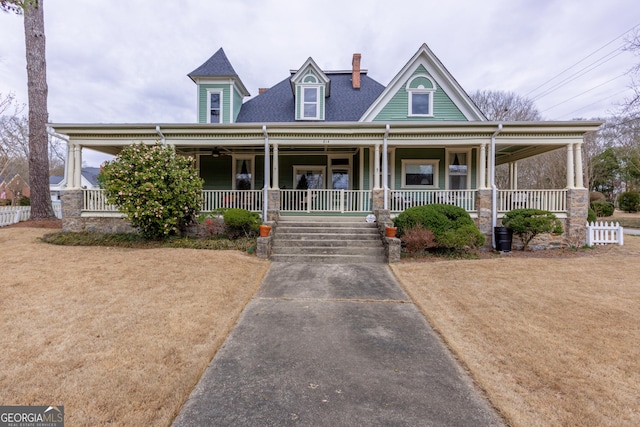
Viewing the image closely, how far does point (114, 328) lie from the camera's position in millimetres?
3660

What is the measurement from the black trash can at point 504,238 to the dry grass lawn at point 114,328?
727 cm

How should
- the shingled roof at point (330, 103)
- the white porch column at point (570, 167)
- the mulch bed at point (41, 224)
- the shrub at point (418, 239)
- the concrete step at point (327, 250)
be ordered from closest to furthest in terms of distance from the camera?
the shrub at point (418, 239), the concrete step at point (327, 250), the white porch column at point (570, 167), the mulch bed at point (41, 224), the shingled roof at point (330, 103)

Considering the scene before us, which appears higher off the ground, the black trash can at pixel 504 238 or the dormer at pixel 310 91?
the dormer at pixel 310 91

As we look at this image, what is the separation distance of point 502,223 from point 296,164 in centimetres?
817

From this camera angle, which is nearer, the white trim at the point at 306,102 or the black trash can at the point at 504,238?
the black trash can at the point at 504,238

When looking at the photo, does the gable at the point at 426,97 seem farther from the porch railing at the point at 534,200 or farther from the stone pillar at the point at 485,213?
the stone pillar at the point at 485,213

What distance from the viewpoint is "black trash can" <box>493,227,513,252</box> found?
9031 mm

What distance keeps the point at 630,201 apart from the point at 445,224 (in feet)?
100

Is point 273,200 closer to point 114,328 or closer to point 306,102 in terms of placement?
point 306,102

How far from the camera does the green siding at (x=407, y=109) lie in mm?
12188

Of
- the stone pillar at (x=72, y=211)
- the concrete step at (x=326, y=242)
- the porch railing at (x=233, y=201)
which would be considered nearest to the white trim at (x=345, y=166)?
the concrete step at (x=326, y=242)

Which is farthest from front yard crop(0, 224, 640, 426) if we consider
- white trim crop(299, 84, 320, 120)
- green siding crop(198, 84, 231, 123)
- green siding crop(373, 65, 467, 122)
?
white trim crop(299, 84, 320, 120)

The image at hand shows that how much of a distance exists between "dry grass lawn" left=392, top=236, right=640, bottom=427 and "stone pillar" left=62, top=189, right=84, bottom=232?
10583 millimetres

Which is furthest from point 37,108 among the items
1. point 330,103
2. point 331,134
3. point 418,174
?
point 418,174
